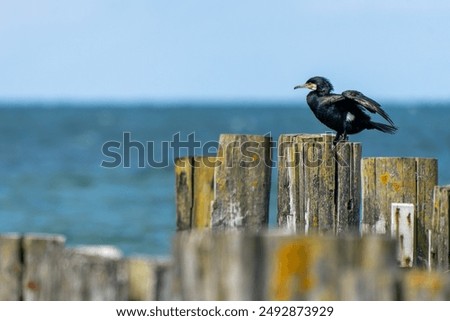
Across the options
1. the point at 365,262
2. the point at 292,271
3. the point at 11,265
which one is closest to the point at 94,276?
the point at 11,265

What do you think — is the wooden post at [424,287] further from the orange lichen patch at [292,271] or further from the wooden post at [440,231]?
the wooden post at [440,231]

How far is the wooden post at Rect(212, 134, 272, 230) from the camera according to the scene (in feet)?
17.6

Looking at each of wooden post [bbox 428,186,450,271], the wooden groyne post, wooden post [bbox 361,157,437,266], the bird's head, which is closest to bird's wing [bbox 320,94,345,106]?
the bird's head

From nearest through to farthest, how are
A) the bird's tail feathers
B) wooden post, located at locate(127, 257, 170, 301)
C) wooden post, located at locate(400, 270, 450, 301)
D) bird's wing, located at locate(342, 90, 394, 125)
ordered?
1. wooden post, located at locate(400, 270, 450, 301)
2. wooden post, located at locate(127, 257, 170, 301)
3. bird's wing, located at locate(342, 90, 394, 125)
4. the bird's tail feathers

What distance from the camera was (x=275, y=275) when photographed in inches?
139

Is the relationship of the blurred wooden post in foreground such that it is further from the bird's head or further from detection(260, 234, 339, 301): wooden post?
the bird's head

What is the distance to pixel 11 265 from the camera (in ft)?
14.3

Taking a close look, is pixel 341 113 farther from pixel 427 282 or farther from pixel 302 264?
pixel 302 264

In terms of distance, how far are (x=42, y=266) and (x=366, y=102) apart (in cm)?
409

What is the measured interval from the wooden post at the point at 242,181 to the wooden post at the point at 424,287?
179 centimetres

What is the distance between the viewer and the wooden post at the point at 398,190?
6309 mm
